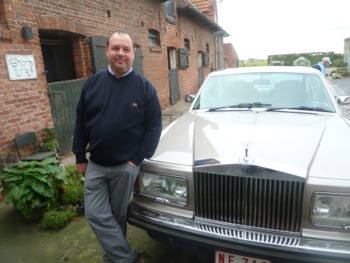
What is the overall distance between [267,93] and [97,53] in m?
4.27

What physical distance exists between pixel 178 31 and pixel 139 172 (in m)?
11.2

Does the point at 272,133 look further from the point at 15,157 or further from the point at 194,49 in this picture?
the point at 194,49

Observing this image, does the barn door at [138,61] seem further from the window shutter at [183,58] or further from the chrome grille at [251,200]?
the chrome grille at [251,200]

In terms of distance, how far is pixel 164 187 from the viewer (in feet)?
7.00

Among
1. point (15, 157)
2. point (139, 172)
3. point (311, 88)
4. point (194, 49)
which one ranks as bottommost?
point (15, 157)

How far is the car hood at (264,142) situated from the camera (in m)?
1.84

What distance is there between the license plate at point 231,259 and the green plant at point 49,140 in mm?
3752

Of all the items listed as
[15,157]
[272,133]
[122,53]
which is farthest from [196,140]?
[15,157]

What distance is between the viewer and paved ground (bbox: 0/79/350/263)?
2.62 m

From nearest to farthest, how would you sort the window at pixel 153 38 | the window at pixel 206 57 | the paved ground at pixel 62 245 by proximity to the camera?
the paved ground at pixel 62 245, the window at pixel 153 38, the window at pixel 206 57

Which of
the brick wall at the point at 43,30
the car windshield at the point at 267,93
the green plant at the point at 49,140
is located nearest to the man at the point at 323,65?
the brick wall at the point at 43,30

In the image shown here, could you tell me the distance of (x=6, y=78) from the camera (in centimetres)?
418

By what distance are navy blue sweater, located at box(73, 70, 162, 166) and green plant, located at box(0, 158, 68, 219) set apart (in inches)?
50.3

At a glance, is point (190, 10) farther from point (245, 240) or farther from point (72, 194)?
point (245, 240)
